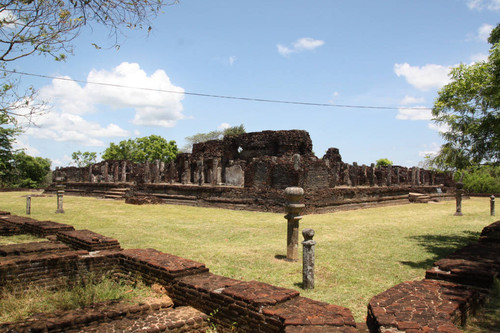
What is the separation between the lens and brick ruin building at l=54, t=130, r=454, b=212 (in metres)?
14.5

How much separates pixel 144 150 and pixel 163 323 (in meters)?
46.8

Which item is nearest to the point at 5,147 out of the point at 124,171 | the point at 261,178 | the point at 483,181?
the point at 124,171

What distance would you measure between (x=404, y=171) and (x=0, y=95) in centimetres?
2486

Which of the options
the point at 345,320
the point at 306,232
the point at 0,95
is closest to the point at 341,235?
the point at 306,232

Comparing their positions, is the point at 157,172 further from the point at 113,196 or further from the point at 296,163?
the point at 296,163

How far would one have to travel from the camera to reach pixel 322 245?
748cm

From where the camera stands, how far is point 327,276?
525cm

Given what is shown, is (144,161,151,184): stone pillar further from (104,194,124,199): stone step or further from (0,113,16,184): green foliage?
(0,113,16,184): green foliage

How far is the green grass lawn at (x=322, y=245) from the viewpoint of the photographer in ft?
16.5

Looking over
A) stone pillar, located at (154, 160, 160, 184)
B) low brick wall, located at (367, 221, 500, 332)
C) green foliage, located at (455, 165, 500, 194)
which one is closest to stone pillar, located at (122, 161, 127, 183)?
stone pillar, located at (154, 160, 160, 184)

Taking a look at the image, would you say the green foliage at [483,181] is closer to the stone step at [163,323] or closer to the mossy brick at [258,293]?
the mossy brick at [258,293]

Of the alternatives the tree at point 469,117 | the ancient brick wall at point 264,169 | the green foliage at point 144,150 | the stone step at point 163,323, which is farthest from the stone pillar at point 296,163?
the green foliage at point 144,150

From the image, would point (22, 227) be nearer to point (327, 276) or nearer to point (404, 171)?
point (327, 276)

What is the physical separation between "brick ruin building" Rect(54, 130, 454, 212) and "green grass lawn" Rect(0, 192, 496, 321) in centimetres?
273
